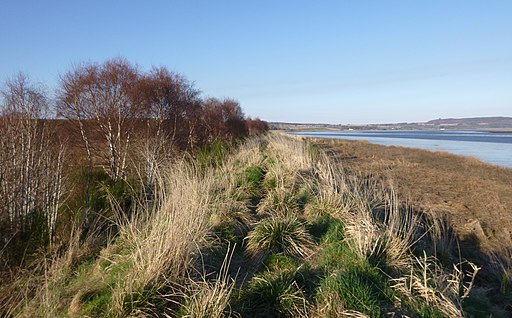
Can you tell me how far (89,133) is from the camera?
12.3 metres

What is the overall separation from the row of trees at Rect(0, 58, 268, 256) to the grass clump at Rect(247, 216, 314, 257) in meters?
2.12

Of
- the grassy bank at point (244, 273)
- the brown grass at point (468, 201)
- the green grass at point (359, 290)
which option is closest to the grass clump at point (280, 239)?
the grassy bank at point (244, 273)

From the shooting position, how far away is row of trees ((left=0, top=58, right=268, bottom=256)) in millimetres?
6008

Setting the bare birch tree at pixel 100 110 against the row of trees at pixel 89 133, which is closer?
the row of trees at pixel 89 133

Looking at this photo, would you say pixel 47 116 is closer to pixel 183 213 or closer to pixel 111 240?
pixel 111 240

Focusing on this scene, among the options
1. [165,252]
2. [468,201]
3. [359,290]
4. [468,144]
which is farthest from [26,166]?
[468,144]

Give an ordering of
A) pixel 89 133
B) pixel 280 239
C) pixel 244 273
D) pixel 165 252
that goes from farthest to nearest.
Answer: pixel 89 133 → pixel 280 239 → pixel 244 273 → pixel 165 252

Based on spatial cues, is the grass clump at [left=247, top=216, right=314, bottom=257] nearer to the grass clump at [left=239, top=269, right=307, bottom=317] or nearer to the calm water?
the grass clump at [left=239, top=269, right=307, bottom=317]

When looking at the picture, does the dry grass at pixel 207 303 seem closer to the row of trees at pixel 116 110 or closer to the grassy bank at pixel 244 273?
the grassy bank at pixel 244 273

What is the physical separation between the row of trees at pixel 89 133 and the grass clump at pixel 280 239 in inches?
83.3

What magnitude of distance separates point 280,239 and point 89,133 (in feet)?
28.1

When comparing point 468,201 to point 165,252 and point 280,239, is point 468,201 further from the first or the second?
point 165,252

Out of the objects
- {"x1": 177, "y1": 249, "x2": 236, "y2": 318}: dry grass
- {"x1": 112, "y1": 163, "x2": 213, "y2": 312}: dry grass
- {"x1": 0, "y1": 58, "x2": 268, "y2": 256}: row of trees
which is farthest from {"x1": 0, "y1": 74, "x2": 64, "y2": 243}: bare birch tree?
{"x1": 177, "y1": 249, "x2": 236, "y2": 318}: dry grass

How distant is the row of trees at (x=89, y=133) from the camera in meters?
6.01
